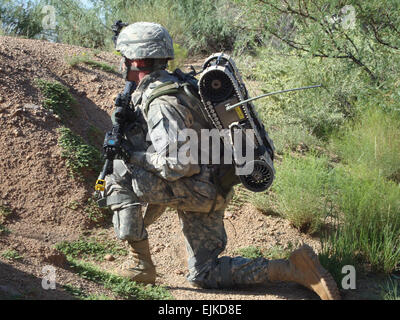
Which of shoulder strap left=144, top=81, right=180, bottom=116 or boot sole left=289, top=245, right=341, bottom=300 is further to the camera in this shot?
shoulder strap left=144, top=81, right=180, bottom=116

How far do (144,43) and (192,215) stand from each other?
1.27 m

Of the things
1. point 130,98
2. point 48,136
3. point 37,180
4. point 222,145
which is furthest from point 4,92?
point 222,145

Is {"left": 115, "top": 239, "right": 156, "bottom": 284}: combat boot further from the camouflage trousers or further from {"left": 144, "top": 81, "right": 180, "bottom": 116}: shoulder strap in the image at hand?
{"left": 144, "top": 81, "right": 180, "bottom": 116}: shoulder strap

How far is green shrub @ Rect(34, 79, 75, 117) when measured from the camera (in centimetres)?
571

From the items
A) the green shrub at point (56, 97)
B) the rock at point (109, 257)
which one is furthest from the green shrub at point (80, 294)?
the green shrub at point (56, 97)

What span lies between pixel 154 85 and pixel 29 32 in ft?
17.8

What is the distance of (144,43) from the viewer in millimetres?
3740

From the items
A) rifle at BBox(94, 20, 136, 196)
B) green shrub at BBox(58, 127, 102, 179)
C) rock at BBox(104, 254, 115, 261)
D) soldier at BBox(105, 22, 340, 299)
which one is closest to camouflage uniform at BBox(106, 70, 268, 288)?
soldier at BBox(105, 22, 340, 299)

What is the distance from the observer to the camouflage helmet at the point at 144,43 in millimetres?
3732

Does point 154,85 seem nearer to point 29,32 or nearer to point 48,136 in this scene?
point 48,136

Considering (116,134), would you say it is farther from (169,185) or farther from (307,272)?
(307,272)

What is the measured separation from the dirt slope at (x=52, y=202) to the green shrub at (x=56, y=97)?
0.08 meters

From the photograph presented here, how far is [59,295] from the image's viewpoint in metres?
3.26

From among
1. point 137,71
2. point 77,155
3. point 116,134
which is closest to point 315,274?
point 116,134
